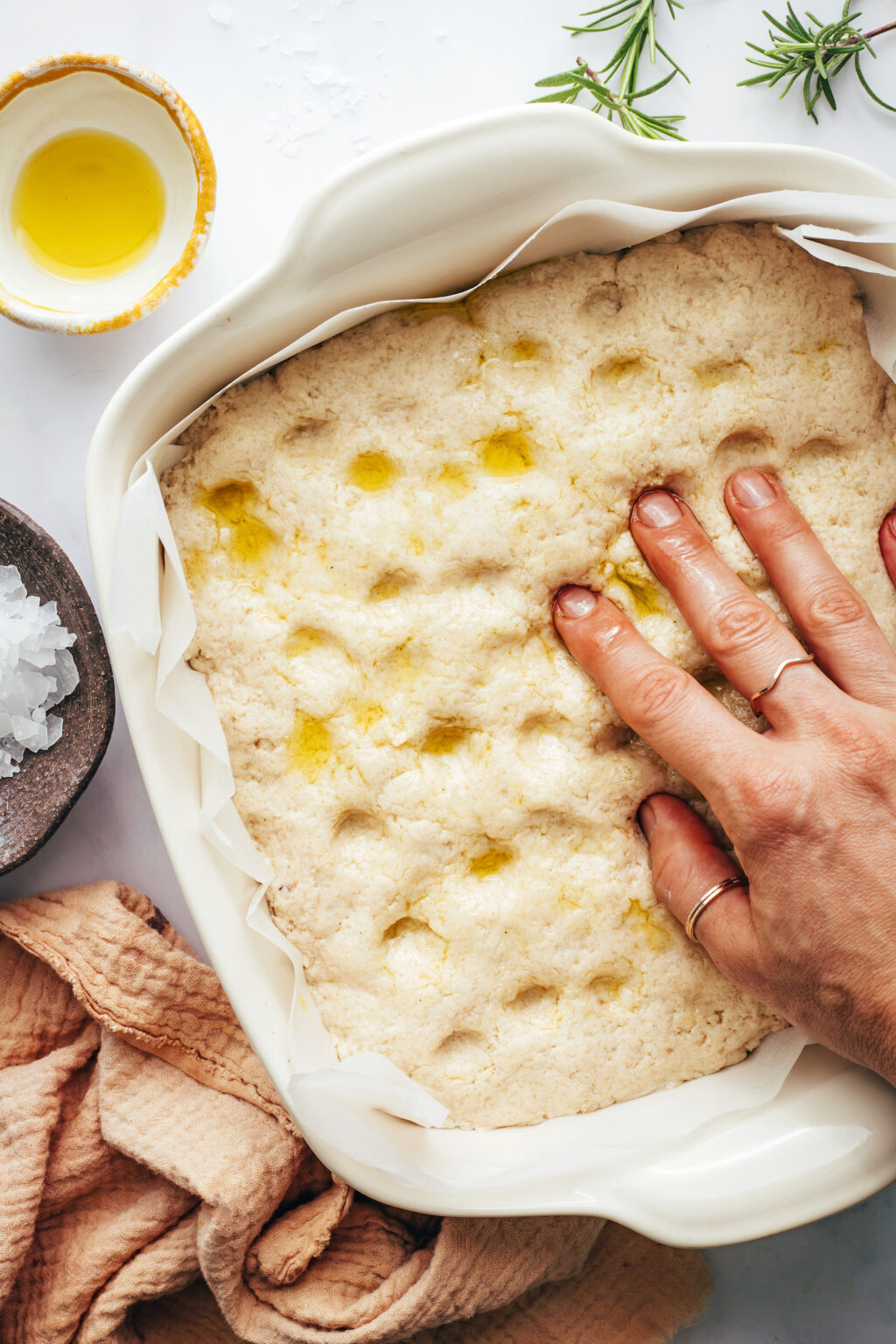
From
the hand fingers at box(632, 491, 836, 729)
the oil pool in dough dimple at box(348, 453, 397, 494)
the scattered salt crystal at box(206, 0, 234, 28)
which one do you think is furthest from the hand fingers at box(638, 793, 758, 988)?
the scattered salt crystal at box(206, 0, 234, 28)

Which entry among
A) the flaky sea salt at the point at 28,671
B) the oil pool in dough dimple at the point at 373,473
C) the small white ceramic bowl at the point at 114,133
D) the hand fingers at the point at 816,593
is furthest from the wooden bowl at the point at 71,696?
the hand fingers at the point at 816,593

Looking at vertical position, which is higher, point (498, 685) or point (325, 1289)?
point (498, 685)

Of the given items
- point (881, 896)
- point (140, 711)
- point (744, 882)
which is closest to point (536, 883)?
point (744, 882)

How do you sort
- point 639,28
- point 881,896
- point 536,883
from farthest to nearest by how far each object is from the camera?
point 639,28, point 536,883, point 881,896

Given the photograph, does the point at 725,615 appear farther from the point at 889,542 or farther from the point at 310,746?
the point at 310,746

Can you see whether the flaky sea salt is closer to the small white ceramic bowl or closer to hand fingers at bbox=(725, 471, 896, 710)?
the small white ceramic bowl

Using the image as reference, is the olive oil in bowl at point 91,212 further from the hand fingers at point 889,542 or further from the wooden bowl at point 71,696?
the hand fingers at point 889,542

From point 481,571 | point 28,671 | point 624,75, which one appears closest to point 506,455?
point 481,571

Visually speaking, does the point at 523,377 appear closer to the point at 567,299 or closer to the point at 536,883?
the point at 567,299
